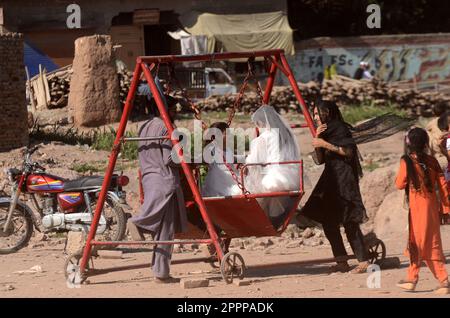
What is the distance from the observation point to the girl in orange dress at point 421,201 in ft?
26.4

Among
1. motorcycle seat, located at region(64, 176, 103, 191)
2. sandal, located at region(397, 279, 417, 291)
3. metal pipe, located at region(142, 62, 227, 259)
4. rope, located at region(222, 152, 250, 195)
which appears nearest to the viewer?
sandal, located at region(397, 279, 417, 291)

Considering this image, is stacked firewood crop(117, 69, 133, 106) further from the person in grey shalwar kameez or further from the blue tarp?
the person in grey shalwar kameez

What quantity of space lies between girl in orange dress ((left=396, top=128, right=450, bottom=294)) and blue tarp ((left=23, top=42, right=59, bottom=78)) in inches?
876

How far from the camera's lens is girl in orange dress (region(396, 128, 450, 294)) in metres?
8.05

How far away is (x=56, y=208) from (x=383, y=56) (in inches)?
907

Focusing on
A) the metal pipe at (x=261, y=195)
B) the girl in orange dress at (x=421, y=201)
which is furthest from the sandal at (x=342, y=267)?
the girl in orange dress at (x=421, y=201)

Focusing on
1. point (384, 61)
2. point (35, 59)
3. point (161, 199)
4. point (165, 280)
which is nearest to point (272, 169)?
point (161, 199)

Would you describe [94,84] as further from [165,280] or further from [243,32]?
[243,32]

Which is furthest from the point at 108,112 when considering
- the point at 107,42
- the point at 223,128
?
the point at 223,128

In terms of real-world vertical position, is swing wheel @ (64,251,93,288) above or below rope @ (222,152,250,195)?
below

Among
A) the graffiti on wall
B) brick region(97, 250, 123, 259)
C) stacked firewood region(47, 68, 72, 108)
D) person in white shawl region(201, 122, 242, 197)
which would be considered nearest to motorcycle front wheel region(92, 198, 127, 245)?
brick region(97, 250, 123, 259)

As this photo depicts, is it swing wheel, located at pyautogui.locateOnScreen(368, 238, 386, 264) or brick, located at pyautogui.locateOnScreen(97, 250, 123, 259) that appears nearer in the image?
swing wheel, located at pyautogui.locateOnScreen(368, 238, 386, 264)

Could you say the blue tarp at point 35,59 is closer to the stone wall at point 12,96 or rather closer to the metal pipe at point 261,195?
the stone wall at point 12,96

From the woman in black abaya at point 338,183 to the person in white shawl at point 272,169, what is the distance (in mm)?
272
